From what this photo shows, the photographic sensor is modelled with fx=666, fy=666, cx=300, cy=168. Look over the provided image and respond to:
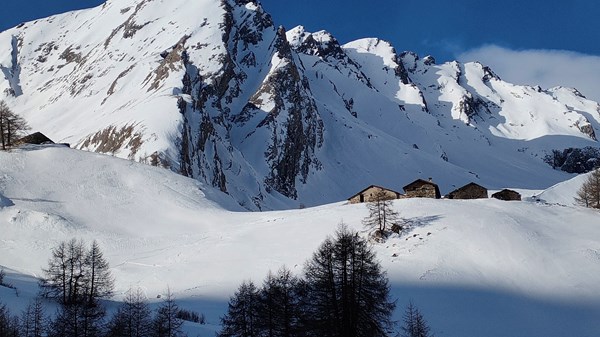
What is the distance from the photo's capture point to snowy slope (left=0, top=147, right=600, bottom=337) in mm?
49812

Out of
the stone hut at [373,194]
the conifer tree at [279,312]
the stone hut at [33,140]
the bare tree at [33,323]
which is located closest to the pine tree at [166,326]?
the conifer tree at [279,312]

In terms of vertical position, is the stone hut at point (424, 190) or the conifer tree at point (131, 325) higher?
the stone hut at point (424, 190)

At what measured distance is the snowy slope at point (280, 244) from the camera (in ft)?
163

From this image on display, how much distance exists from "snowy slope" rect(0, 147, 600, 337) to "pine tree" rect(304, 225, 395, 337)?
13.3 metres

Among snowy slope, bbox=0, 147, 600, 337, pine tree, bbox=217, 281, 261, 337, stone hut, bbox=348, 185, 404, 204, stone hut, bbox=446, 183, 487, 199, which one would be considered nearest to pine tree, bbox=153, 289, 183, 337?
snowy slope, bbox=0, 147, 600, 337

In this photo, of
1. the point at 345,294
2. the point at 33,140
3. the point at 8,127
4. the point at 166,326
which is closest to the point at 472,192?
the point at 166,326

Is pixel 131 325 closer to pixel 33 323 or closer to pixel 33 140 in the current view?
pixel 33 323

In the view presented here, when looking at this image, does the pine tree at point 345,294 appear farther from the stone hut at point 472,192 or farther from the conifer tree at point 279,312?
the stone hut at point 472,192

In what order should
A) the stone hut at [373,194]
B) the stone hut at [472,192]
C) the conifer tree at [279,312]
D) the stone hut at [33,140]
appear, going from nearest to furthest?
the conifer tree at [279,312] < the stone hut at [373,194] < the stone hut at [472,192] < the stone hut at [33,140]

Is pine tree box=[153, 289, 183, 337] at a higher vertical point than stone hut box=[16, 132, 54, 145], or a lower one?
lower

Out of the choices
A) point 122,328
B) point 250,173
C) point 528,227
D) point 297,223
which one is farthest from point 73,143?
point 122,328

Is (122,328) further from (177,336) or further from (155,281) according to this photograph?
Result: (155,281)

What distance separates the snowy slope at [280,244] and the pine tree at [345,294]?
13.3 m

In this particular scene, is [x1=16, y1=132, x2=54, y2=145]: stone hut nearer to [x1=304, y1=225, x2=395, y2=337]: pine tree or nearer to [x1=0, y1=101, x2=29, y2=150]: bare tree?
[x1=0, y1=101, x2=29, y2=150]: bare tree
